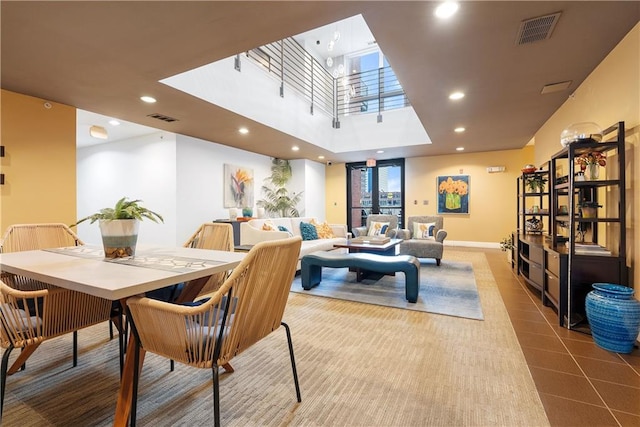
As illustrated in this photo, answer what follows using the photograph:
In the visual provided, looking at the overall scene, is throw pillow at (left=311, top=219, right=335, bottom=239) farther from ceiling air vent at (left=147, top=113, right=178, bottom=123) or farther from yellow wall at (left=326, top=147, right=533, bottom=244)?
yellow wall at (left=326, top=147, right=533, bottom=244)

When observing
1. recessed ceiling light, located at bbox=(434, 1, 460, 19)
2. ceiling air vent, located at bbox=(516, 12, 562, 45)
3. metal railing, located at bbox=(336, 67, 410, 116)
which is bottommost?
ceiling air vent, located at bbox=(516, 12, 562, 45)

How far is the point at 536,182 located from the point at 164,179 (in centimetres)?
623

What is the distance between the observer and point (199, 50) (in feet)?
8.73

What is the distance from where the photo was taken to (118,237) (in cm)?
181

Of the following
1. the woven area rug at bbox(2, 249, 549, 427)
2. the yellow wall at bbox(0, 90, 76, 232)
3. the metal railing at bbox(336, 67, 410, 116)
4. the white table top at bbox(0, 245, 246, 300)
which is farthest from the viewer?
the metal railing at bbox(336, 67, 410, 116)

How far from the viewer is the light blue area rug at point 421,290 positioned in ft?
10.3

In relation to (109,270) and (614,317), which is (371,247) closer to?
(614,317)

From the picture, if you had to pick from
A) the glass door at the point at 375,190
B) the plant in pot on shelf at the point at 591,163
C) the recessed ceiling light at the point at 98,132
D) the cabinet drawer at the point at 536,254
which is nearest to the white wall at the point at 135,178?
the recessed ceiling light at the point at 98,132

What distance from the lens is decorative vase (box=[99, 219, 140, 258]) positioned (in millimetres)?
1789

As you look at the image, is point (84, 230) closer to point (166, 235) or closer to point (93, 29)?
point (166, 235)

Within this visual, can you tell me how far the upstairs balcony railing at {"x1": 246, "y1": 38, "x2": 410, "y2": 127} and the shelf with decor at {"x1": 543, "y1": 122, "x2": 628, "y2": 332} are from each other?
4.29 metres

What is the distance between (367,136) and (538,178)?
3731 mm

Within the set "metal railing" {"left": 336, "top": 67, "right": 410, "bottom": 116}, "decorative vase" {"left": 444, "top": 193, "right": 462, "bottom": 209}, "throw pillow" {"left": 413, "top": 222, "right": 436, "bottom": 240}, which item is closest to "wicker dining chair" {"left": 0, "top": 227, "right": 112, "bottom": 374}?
"throw pillow" {"left": 413, "top": 222, "right": 436, "bottom": 240}

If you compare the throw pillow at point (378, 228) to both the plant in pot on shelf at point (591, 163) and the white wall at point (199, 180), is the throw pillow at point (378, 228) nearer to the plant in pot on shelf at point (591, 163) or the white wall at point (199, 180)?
the white wall at point (199, 180)
